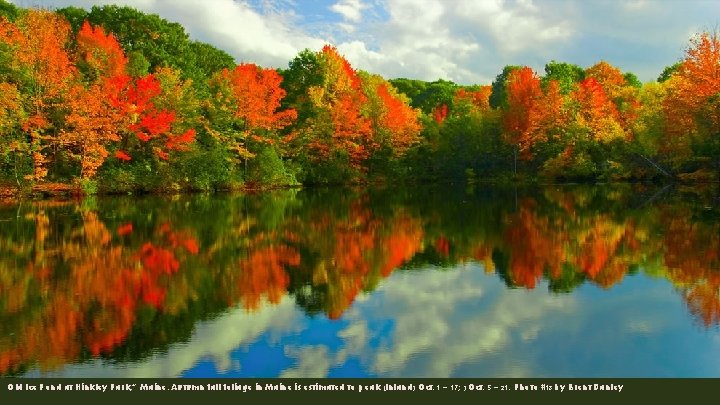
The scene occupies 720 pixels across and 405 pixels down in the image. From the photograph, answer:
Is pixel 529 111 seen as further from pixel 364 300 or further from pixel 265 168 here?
pixel 364 300

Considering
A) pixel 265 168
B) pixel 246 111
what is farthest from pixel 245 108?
pixel 265 168

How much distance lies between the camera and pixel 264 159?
5569 cm

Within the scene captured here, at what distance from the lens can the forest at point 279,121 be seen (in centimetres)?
4066

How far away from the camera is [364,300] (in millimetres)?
12375

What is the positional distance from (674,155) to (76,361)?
52431 millimetres

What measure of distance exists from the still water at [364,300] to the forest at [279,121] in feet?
66.6

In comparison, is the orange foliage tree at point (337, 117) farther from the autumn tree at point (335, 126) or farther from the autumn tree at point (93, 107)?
the autumn tree at point (93, 107)

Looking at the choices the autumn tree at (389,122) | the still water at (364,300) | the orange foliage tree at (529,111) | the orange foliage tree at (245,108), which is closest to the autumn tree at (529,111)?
the orange foliage tree at (529,111)

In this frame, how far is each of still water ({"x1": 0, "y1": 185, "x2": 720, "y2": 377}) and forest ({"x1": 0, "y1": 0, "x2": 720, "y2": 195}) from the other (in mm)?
20309

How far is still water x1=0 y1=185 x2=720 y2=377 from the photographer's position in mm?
8531

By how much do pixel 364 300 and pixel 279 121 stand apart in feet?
154

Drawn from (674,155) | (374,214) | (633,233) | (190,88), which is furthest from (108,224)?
(674,155)

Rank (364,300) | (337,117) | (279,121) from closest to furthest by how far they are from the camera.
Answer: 1. (364,300)
2. (279,121)
3. (337,117)
